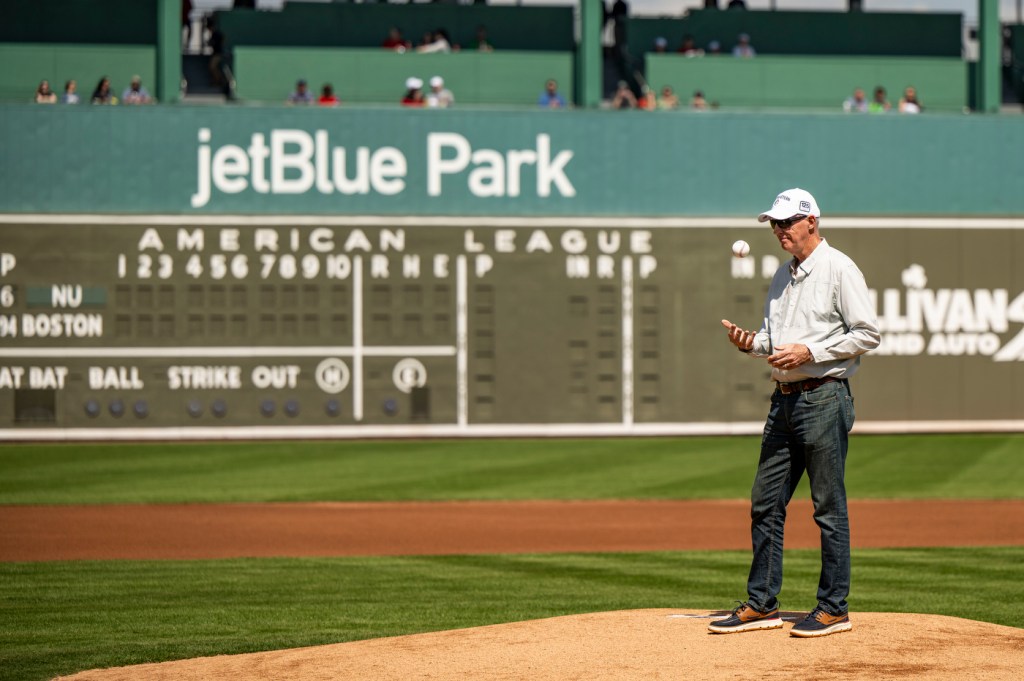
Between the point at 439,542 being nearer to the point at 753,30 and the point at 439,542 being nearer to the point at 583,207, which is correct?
the point at 583,207

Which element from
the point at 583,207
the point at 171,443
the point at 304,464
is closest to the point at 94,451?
the point at 171,443

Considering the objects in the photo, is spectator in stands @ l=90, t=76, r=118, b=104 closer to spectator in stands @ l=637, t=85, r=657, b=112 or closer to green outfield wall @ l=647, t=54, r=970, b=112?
spectator in stands @ l=637, t=85, r=657, b=112

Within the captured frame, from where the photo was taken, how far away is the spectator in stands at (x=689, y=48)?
84.8 ft

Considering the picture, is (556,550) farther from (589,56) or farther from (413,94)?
(589,56)

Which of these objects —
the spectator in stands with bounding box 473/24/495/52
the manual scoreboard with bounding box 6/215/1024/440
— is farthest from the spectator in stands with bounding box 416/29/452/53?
the manual scoreboard with bounding box 6/215/1024/440

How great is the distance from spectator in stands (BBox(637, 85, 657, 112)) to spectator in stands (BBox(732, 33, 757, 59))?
203cm

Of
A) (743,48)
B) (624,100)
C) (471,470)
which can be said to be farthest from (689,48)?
(471,470)

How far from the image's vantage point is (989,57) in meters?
24.5

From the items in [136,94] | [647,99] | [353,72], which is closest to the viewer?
[136,94]

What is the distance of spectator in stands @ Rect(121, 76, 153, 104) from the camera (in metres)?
23.2

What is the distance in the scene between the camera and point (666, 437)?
22.2 m

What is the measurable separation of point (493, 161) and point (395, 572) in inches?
479

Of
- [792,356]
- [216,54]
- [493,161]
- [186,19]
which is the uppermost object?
[186,19]

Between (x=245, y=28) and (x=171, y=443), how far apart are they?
772 centimetres
